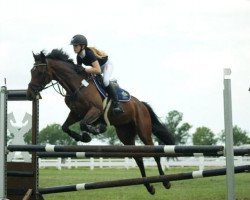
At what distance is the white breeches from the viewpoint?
22.9 ft

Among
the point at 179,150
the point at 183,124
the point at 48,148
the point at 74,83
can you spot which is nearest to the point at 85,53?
the point at 74,83

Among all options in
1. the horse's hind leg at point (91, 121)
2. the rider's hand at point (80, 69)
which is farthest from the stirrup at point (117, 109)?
the rider's hand at point (80, 69)

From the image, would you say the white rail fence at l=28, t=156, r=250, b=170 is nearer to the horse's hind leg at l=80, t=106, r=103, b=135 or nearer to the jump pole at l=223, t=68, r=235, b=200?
the horse's hind leg at l=80, t=106, r=103, b=135

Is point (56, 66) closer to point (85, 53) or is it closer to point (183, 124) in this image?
point (85, 53)

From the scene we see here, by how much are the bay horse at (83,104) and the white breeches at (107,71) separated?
19cm

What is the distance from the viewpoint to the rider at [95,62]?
6.64 metres

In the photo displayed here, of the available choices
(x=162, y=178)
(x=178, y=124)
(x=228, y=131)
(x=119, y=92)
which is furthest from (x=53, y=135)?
(x=228, y=131)

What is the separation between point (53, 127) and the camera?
238 feet

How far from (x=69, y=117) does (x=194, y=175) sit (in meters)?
2.17

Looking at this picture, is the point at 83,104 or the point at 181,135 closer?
the point at 83,104

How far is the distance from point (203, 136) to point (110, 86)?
6450 cm

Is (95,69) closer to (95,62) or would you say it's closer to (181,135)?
(95,62)

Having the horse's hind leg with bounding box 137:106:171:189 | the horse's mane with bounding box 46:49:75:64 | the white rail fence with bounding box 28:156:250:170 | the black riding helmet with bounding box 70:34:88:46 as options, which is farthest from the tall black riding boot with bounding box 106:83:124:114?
the white rail fence with bounding box 28:156:250:170

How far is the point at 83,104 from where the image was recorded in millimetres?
6590
